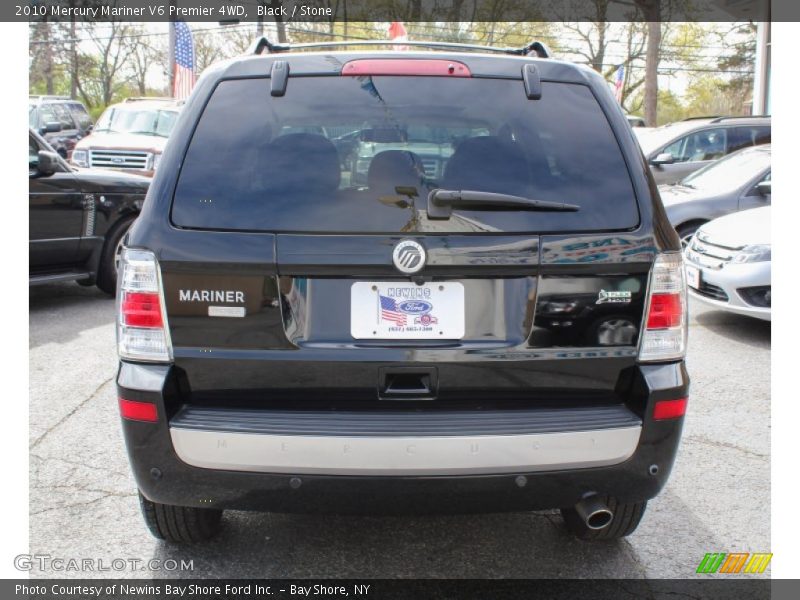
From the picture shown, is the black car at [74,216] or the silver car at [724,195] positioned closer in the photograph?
the black car at [74,216]

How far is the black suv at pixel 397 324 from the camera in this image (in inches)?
93.7

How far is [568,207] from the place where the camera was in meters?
2.46

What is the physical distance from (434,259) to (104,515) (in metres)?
2.02

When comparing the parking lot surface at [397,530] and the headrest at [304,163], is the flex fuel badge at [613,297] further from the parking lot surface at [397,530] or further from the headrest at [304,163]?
the parking lot surface at [397,530]

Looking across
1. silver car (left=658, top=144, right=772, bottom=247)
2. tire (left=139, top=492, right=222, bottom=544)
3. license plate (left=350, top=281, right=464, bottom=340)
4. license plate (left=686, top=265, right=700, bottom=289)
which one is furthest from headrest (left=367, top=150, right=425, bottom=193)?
silver car (left=658, top=144, right=772, bottom=247)

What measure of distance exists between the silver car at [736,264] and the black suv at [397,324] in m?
3.97

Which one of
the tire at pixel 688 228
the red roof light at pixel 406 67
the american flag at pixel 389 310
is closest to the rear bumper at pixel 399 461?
the american flag at pixel 389 310

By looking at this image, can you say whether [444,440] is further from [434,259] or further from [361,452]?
[434,259]

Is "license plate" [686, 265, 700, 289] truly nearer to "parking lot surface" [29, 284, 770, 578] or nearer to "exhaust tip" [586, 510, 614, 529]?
"parking lot surface" [29, 284, 770, 578]

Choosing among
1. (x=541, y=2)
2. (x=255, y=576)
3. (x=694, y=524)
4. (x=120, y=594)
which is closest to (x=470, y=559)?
(x=255, y=576)

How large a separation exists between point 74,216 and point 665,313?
6.36 meters

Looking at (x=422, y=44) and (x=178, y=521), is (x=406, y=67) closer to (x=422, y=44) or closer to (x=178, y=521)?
(x=422, y=44)

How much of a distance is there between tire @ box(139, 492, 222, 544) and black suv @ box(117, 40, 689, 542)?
336 mm

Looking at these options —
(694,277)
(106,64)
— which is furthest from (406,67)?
(106,64)
